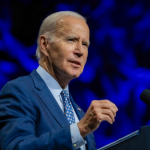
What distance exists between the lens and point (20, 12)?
7.79 feet

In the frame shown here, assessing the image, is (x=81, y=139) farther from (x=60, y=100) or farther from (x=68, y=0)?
(x=68, y=0)

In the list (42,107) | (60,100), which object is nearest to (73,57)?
(60,100)

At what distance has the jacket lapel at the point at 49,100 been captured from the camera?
1200 mm

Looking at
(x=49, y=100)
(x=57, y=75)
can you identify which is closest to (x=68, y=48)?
(x=57, y=75)

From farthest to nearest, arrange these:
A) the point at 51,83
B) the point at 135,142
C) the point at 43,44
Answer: the point at 43,44
the point at 51,83
the point at 135,142

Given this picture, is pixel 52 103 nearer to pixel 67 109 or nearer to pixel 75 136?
pixel 67 109

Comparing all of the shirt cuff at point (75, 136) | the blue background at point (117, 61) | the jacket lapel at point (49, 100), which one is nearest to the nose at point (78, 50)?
the jacket lapel at point (49, 100)

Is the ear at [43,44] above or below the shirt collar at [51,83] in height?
above

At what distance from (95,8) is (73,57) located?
1.39m

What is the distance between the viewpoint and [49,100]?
1.26 metres

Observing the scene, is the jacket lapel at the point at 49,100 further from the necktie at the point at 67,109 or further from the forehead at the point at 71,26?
the forehead at the point at 71,26

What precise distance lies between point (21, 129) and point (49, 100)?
10.3 inches

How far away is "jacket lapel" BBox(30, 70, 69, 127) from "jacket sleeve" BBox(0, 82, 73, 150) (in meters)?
0.09

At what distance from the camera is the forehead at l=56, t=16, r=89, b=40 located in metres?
1.45
